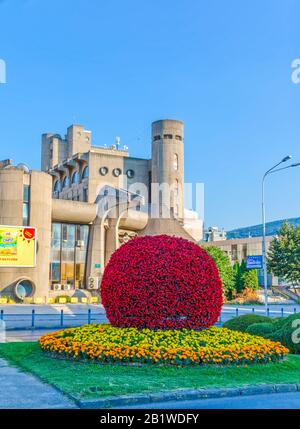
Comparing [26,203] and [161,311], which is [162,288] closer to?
[161,311]

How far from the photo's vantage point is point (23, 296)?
1839 inches

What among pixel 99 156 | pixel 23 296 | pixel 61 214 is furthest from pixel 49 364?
pixel 99 156

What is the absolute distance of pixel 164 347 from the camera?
12.4 m

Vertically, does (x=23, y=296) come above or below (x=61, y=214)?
below

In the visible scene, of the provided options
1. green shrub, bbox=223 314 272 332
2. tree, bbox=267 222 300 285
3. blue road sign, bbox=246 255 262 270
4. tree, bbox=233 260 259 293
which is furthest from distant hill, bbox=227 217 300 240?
green shrub, bbox=223 314 272 332

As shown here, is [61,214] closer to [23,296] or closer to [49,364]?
[23,296]

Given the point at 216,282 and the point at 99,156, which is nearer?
the point at 216,282

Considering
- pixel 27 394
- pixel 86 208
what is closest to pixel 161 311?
pixel 27 394

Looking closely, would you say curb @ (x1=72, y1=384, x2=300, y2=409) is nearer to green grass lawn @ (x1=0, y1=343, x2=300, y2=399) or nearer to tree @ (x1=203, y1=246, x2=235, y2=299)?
green grass lawn @ (x1=0, y1=343, x2=300, y2=399)

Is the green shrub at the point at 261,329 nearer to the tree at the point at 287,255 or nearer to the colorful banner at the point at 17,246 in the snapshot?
the colorful banner at the point at 17,246

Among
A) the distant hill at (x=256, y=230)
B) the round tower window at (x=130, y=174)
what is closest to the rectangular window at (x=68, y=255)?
the round tower window at (x=130, y=174)

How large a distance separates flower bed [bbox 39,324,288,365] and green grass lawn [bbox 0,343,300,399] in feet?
0.74

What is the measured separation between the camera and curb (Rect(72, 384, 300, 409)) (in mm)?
9047

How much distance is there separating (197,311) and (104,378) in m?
4.25
